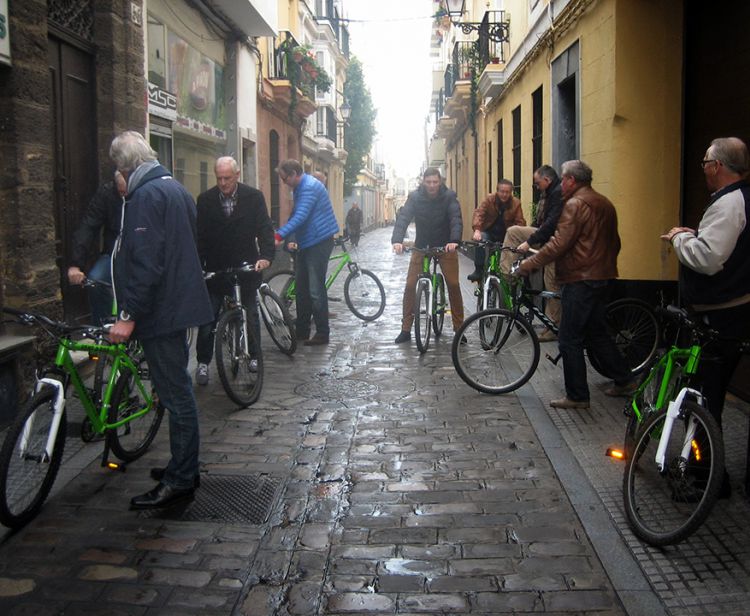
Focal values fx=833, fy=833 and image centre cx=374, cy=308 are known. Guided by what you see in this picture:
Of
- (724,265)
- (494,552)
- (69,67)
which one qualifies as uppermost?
(69,67)

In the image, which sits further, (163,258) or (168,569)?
(163,258)

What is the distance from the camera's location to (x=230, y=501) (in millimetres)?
4410

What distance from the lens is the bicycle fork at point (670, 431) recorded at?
3771 mm

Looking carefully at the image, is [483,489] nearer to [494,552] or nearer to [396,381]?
[494,552]

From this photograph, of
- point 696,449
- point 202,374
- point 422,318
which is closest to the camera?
point 696,449

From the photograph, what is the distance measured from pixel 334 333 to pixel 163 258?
5.98m

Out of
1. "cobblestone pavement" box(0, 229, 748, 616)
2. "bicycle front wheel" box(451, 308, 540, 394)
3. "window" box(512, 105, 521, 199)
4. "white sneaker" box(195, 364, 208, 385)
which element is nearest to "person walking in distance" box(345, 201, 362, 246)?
"window" box(512, 105, 521, 199)

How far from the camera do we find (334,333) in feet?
33.1

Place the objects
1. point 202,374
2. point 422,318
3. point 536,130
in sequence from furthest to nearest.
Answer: point 536,130 → point 422,318 → point 202,374

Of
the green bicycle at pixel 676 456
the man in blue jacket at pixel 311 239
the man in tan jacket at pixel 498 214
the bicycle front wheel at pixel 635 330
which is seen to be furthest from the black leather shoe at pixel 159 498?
the man in tan jacket at pixel 498 214

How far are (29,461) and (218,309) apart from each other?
326 centimetres

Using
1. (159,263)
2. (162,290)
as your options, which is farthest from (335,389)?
(159,263)

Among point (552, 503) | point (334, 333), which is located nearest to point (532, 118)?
point (334, 333)

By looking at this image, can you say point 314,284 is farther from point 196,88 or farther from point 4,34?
point 196,88
